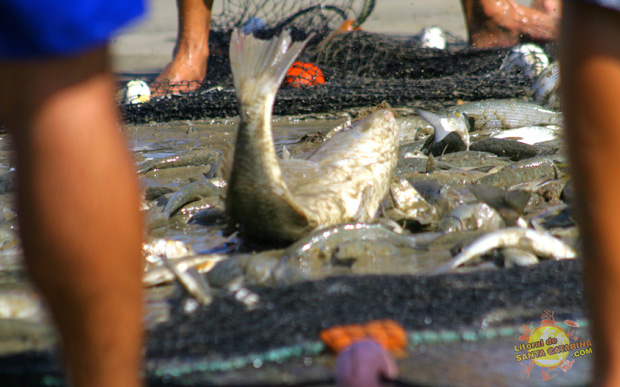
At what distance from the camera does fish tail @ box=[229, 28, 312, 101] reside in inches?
113

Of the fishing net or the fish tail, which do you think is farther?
the fish tail

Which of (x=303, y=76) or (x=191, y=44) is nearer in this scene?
(x=303, y=76)

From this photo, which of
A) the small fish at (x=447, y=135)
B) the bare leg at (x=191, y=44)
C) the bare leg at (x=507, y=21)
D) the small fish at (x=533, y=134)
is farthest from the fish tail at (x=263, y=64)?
the bare leg at (x=507, y=21)

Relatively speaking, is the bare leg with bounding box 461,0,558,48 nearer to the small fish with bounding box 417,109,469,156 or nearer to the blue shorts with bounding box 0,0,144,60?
the small fish with bounding box 417,109,469,156

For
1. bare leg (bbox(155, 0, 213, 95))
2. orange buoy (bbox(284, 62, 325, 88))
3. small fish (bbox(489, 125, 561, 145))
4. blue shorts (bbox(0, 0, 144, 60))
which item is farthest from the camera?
bare leg (bbox(155, 0, 213, 95))

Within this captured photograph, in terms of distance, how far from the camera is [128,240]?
1.12 meters

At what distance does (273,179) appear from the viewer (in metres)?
2.72

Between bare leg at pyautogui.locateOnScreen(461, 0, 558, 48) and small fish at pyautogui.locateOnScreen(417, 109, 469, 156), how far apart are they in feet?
14.0

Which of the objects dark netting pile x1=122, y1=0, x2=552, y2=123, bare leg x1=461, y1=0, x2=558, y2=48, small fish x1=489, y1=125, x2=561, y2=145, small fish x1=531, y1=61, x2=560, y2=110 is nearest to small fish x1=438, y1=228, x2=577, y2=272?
small fish x1=489, y1=125, x2=561, y2=145

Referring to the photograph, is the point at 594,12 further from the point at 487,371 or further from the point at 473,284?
the point at 473,284

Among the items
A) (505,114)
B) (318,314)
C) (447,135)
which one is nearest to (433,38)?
(505,114)

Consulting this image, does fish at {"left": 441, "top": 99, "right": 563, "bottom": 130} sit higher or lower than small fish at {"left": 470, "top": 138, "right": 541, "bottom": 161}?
lower

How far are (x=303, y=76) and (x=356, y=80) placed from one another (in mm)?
614

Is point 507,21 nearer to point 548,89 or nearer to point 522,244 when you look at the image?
point 548,89
